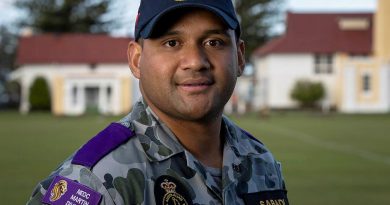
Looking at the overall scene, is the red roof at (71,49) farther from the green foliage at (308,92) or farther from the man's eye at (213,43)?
the man's eye at (213,43)

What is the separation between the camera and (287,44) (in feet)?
214

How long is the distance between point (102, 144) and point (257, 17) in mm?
82325

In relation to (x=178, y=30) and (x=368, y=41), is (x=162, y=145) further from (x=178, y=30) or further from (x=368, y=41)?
(x=368, y=41)

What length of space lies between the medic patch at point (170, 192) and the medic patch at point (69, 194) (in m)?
0.19

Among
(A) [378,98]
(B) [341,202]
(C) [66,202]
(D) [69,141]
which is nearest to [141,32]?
(C) [66,202]

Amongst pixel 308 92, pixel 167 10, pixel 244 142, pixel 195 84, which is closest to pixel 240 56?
pixel 244 142

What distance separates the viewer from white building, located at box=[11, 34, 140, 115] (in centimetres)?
6475

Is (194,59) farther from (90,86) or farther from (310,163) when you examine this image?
(90,86)

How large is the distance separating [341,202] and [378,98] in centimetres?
5100

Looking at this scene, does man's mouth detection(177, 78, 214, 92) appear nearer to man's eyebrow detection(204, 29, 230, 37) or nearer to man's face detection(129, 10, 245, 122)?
man's face detection(129, 10, 245, 122)

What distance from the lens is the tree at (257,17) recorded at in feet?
276

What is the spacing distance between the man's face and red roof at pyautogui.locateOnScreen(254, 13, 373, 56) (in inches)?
Result: 2454

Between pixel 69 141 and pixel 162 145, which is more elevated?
pixel 162 145

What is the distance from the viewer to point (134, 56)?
2.93 metres
